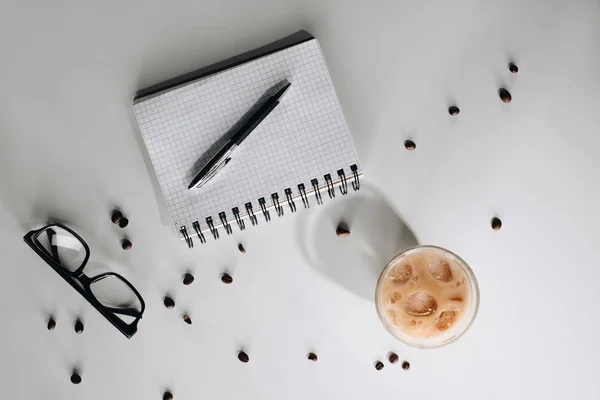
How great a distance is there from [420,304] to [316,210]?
26 centimetres

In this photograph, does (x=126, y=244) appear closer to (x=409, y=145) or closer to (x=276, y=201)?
(x=276, y=201)

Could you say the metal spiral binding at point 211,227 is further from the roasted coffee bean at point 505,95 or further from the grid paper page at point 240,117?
the roasted coffee bean at point 505,95

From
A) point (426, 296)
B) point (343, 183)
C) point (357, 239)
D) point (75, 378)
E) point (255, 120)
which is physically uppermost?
point (255, 120)

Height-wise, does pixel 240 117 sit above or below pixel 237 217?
above

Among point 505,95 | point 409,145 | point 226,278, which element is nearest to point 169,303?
point 226,278

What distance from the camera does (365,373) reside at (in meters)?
1.02

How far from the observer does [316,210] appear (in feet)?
3.20

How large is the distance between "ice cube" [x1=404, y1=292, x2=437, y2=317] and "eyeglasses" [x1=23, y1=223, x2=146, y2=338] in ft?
1.68

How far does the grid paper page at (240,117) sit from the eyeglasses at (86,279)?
200mm

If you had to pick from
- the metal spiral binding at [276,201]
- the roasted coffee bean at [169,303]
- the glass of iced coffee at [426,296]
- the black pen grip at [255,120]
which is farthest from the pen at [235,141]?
the glass of iced coffee at [426,296]

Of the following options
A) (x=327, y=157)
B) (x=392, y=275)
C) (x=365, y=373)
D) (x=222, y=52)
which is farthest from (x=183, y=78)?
(x=365, y=373)

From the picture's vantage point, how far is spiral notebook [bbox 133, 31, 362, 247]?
3.00 feet

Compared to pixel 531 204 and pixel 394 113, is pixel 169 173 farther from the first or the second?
pixel 531 204

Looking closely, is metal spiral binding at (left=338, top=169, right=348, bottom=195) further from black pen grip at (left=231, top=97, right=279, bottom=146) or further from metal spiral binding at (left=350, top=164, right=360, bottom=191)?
black pen grip at (left=231, top=97, right=279, bottom=146)
